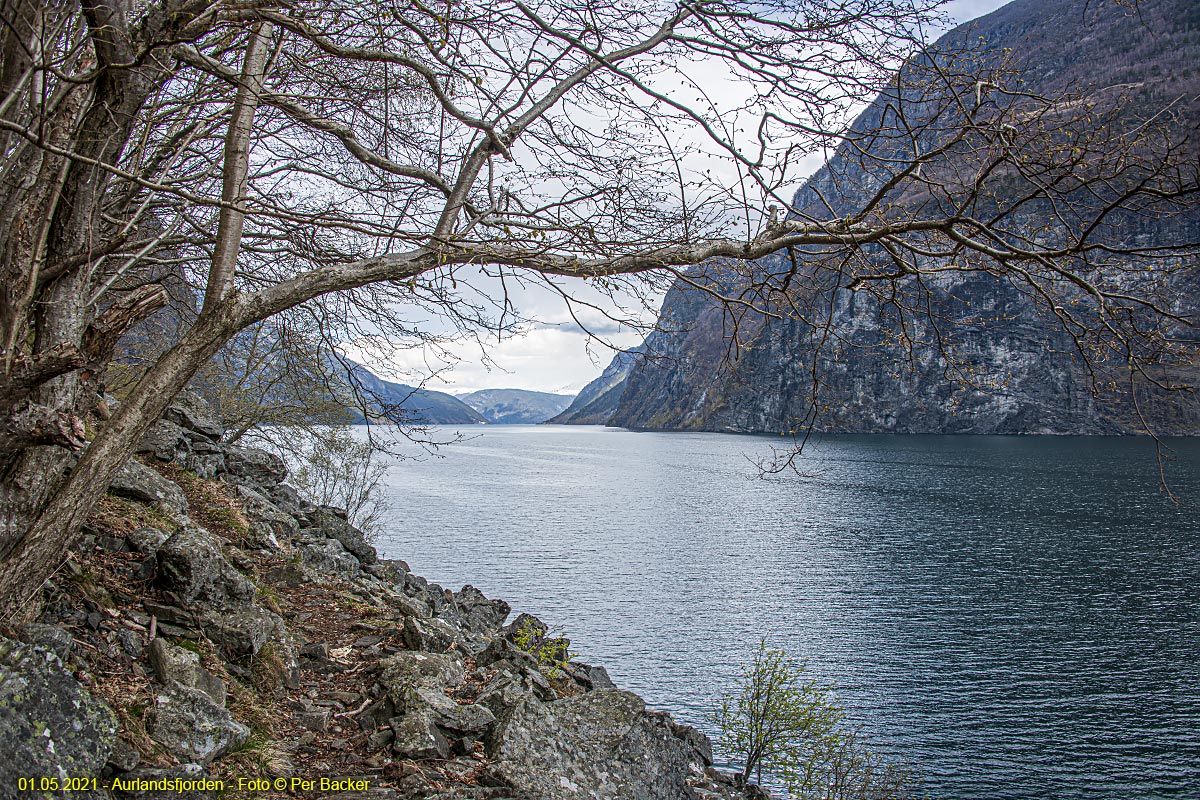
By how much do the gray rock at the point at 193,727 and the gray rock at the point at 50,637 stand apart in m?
0.67

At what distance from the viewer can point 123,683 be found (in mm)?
4887

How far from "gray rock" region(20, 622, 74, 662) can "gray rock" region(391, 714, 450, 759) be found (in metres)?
2.40

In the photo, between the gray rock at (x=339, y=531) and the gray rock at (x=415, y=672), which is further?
the gray rock at (x=339, y=531)

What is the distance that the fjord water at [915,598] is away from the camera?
19.9m

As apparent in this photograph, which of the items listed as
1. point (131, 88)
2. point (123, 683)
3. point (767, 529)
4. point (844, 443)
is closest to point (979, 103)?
point (131, 88)

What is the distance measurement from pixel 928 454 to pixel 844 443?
25897 mm

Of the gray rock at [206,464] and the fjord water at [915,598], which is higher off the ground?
the gray rock at [206,464]

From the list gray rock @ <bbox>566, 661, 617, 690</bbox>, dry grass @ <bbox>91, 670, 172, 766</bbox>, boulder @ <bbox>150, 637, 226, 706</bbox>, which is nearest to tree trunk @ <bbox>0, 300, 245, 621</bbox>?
dry grass @ <bbox>91, 670, 172, 766</bbox>

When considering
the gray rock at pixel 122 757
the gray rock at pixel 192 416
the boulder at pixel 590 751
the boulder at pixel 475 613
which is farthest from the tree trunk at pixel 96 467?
the boulder at pixel 475 613

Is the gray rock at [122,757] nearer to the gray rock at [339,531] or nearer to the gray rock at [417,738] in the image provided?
the gray rock at [417,738]

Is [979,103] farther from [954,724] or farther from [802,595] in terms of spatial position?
[802,595]

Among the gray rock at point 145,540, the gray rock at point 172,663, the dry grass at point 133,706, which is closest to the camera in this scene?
the dry grass at point 133,706

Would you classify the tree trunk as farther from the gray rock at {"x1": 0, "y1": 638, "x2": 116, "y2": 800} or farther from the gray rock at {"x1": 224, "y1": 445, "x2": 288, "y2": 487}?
the gray rock at {"x1": 224, "y1": 445, "x2": 288, "y2": 487}

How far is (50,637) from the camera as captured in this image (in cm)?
448
